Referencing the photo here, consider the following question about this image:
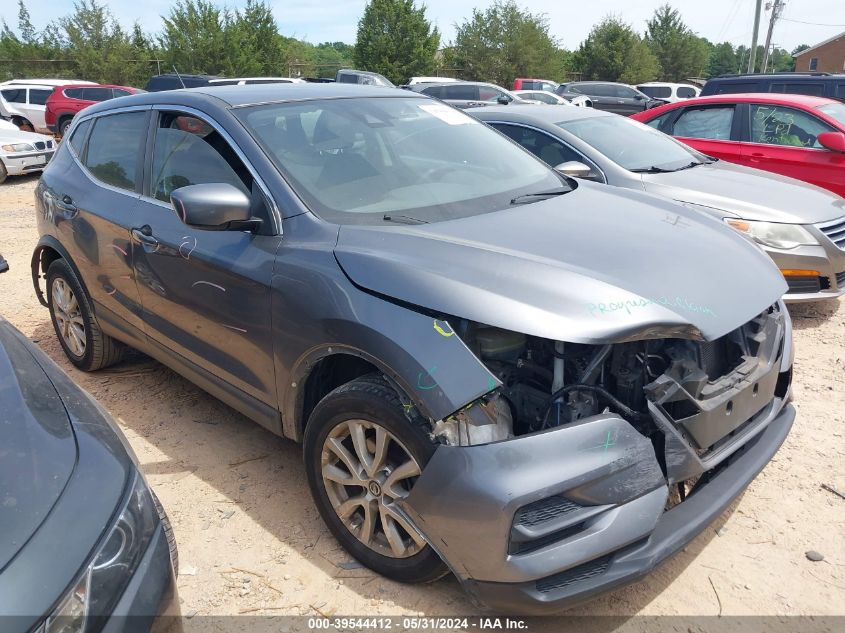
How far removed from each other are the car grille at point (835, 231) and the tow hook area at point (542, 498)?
145 inches

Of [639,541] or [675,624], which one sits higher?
[639,541]

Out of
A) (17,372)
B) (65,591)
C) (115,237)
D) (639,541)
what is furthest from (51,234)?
(639,541)

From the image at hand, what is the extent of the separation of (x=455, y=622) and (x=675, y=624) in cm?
75

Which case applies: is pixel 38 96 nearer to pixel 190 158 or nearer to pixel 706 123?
pixel 706 123

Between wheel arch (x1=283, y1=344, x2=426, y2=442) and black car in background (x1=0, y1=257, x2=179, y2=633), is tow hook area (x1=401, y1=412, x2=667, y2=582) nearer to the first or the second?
wheel arch (x1=283, y1=344, x2=426, y2=442)

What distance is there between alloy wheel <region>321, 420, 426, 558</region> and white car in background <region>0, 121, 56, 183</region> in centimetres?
1274

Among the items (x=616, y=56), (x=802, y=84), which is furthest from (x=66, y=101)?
(x=616, y=56)

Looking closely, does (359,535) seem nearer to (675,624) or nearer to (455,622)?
(455,622)

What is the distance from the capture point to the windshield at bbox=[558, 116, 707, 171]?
221 inches

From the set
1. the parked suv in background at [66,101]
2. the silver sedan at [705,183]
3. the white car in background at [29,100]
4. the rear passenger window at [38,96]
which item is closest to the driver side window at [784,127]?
the silver sedan at [705,183]

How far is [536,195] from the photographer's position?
3182 millimetres

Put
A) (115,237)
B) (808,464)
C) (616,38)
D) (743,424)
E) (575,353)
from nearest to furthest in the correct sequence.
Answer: (575,353)
(743,424)
(808,464)
(115,237)
(616,38)

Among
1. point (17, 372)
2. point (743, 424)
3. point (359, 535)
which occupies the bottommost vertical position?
point (359, 535)

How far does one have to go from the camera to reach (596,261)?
2381 mm
